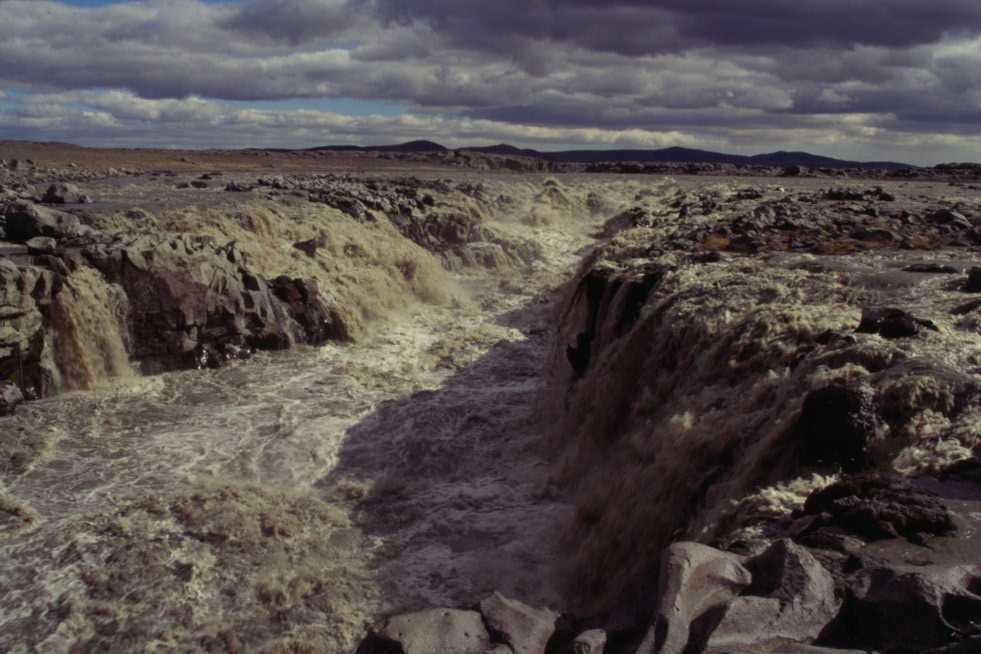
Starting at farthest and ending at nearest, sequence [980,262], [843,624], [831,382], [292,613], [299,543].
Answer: [980,262]
[299,543]
[292,613]
[831,382]
[843,624]

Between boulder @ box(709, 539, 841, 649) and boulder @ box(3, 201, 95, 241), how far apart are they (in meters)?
15.9

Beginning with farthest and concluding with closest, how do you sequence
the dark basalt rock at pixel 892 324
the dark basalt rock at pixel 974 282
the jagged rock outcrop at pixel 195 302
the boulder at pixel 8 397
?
the jagged rock outcrop at pixel 195 302, the boulder at pixel 8 397, the dark basalt rock at pixel 974 282, the dark basalt rock at pixel 892 324

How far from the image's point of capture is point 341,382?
16719mm

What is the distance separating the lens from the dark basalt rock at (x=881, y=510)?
5.50 metres

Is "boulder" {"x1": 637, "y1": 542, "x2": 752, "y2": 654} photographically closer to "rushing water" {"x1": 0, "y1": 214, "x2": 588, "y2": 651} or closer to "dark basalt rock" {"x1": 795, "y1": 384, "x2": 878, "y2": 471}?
"dark basalt rock" {"x1": 795, "y1": 384, "x2": 878, "y2": 471}

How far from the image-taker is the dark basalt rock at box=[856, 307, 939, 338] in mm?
8891

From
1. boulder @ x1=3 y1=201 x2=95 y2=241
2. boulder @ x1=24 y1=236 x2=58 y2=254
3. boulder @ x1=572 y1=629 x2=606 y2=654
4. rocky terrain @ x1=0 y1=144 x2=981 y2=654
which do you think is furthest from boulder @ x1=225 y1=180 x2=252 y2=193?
boulder @ x1=572 y1=629 x2=606 y2=654

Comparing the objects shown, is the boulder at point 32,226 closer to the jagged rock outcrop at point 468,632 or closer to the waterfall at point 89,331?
the waterfall at point 89,331

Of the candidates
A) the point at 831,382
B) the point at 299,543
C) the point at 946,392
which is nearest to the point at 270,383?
the point at 299,543

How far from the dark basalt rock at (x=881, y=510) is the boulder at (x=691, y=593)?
94 centimetres

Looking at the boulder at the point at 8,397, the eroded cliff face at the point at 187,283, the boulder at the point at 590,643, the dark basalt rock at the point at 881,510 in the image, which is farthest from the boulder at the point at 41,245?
the dark basalt rock at the point at 881,510

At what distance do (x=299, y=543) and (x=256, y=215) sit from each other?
49.1 feet

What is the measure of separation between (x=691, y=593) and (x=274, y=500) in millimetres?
7934

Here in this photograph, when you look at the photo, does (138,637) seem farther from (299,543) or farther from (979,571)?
(979,571)
